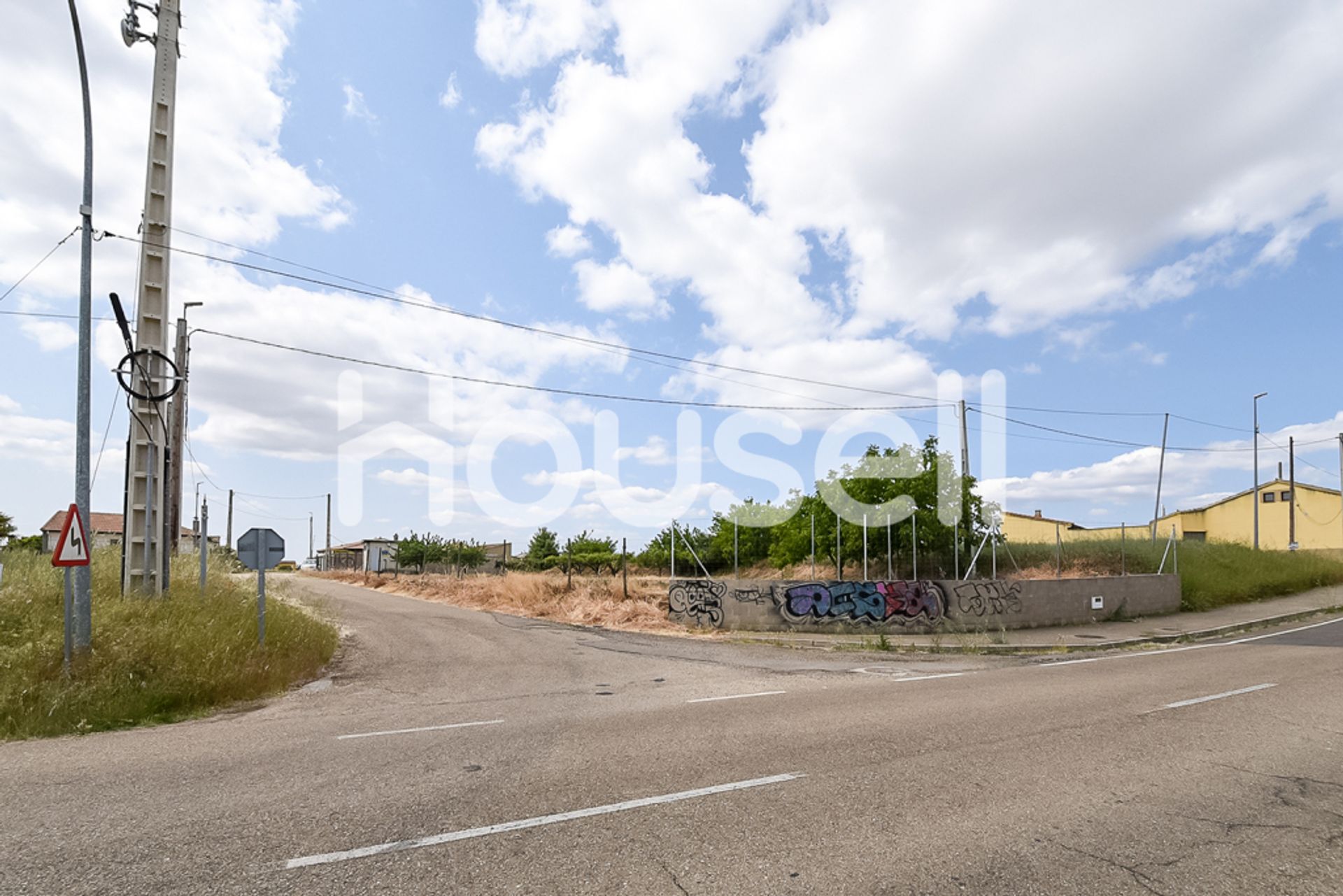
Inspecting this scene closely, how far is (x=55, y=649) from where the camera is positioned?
31.3ft

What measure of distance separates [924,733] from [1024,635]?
499 inches

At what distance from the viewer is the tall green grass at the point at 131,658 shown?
8625 millimetres

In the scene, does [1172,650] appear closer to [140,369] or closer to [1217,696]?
[1217,696]

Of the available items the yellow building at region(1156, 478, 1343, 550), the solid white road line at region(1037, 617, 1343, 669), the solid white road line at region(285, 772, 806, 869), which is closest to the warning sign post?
the solid white road line at region(285, 772, 806, 869)

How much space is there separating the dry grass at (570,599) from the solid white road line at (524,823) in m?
14.6

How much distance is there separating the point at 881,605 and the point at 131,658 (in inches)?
627

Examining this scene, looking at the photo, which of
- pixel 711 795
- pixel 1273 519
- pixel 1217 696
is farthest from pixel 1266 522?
pixel 711 795

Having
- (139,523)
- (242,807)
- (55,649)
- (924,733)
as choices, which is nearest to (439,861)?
(242,807)

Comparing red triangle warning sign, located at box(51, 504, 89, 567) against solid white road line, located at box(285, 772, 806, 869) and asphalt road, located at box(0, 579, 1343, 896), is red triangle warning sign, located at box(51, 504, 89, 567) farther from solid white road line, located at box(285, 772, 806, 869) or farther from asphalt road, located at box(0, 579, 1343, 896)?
solid white road line, located at box(285, 772, 806, 869)

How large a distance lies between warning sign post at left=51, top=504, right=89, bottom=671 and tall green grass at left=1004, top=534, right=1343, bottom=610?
85.6 ft

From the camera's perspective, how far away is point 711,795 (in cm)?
529

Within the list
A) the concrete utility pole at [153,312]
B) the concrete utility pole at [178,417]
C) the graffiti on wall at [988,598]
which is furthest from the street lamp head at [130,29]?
the graffiti on wall at [988,598]

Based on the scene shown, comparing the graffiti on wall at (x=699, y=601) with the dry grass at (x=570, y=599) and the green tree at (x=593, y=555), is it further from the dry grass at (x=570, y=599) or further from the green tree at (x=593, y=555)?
the green tree at (x=593, y=555)

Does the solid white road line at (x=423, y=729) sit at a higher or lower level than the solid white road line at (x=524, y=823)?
lower
